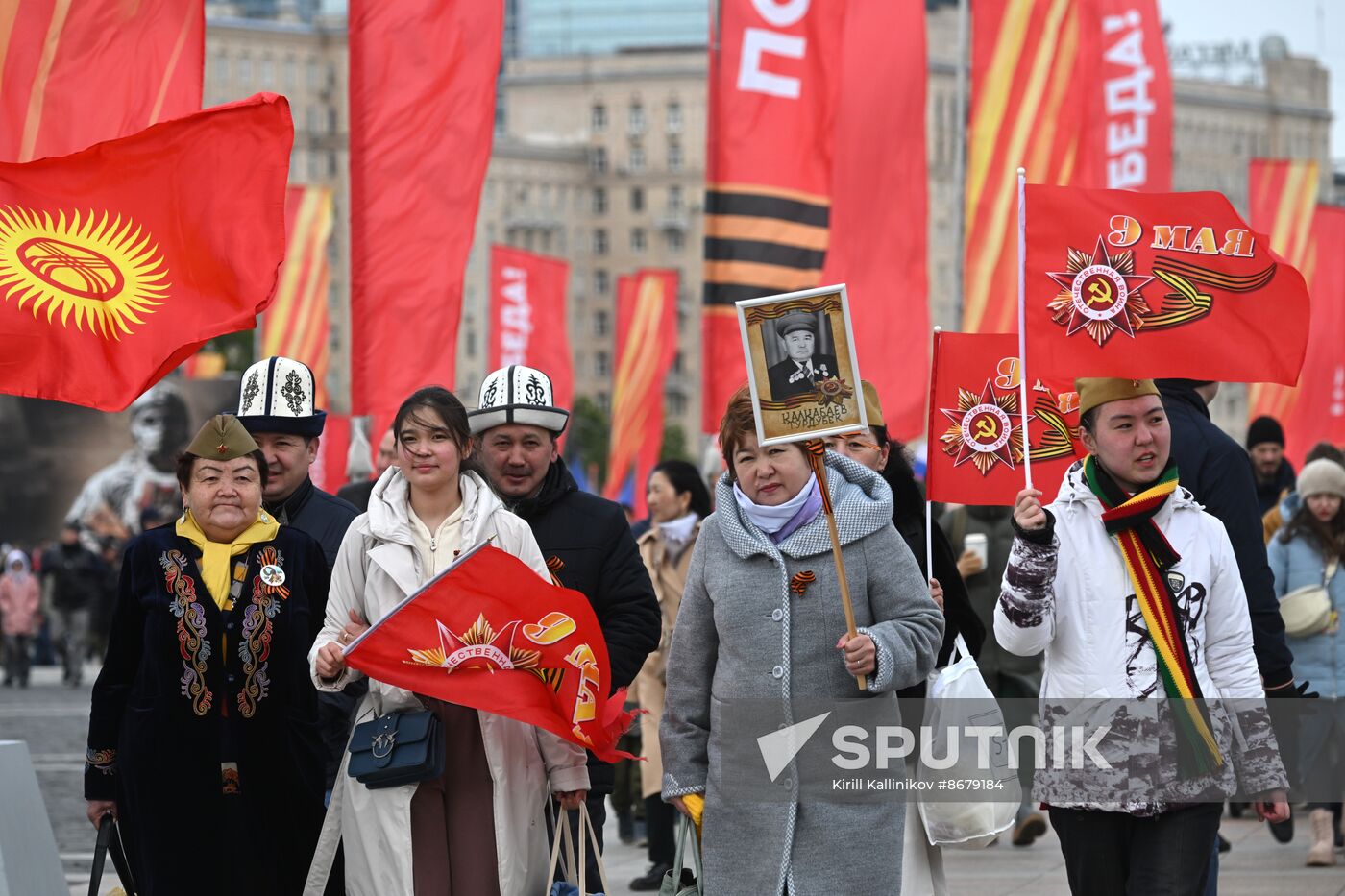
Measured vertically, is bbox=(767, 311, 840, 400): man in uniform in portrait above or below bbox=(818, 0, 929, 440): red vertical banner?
below

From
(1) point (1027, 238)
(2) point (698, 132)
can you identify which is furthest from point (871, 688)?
(2) point (698, 132)

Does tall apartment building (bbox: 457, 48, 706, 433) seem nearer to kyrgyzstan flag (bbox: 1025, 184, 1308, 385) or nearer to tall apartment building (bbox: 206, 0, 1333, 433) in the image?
tall apartment building (bbox: 206, 0, 1333, 433)

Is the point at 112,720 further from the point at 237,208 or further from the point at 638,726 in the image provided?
the point at 638,726

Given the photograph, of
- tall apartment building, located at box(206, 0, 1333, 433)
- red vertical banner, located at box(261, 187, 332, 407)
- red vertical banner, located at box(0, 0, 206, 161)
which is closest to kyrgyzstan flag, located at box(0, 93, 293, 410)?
red vertical banner, located at box(0, 0, 206, 161)

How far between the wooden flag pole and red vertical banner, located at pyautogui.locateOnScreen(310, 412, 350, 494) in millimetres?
13117

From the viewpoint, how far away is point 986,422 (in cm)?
856

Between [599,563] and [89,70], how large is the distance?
2.83 m

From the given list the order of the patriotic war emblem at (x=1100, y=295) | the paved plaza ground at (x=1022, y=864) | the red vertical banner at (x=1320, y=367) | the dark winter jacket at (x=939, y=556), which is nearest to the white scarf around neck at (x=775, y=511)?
the order of the patriotic war emblem at (x=1100, y=295)

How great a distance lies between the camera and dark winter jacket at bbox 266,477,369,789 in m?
7.52

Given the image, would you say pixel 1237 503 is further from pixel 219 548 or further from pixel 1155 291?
pixel 219 548

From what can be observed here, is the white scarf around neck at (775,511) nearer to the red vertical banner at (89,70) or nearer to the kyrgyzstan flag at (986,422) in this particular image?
the kyrgyzstan flag at (986,422)

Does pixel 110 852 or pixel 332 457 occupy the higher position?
pixel 332 457

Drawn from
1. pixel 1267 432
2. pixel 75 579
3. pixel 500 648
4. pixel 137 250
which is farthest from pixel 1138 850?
pixel 75 579

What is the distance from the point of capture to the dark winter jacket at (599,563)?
24.7 feet
